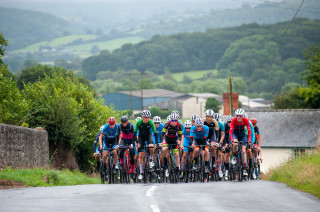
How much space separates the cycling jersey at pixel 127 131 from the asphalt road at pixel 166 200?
5.56 metres

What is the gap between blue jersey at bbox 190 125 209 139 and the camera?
17.8m

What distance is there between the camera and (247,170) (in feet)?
59.2

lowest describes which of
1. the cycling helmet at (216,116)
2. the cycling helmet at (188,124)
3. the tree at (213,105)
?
the cycling helmet at (188,124)

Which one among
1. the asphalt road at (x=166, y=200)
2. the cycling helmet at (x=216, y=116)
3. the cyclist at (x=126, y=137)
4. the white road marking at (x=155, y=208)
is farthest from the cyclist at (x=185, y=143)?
the white road marking at (x=155, y=208)

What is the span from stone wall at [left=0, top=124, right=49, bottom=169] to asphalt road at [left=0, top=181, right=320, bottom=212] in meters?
5.59

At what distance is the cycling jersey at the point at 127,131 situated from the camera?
1841 cm

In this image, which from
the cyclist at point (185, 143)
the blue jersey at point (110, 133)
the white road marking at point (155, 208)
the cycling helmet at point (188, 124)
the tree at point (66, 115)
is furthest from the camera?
the tree at point (66, 115)

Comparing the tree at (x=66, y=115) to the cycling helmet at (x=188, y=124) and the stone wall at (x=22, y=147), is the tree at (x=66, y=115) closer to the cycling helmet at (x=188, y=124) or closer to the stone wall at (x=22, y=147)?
the stone wall at (x=22, y=147)

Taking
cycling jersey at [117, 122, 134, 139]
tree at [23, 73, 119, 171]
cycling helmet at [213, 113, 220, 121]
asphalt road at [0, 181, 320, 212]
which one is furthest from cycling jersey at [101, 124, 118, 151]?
tree at [23, 73, 119, 171]

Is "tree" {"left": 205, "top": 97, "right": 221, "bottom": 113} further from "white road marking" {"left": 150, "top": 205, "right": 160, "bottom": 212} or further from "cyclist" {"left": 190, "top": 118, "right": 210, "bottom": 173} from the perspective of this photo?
"white road marking" {"left": 150, "top": 205, "right": 160, "bottom": 212}

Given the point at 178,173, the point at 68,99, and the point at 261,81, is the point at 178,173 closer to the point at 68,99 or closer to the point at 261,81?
the point at 68,99

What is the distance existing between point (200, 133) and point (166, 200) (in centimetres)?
722

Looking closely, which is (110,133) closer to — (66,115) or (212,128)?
(212,128)

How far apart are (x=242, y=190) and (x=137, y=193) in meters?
2.53
